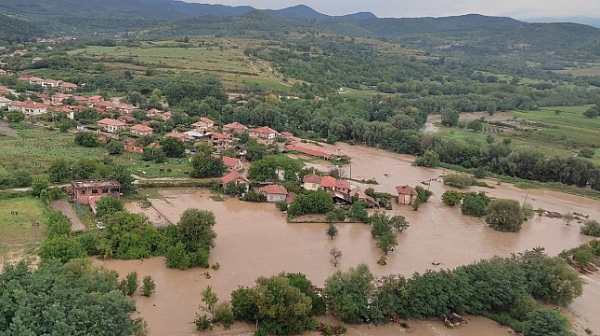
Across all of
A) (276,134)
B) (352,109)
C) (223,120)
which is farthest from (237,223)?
(352,109)

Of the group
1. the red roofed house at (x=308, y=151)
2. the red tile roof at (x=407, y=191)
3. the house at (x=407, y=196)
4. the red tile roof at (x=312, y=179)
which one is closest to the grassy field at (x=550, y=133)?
the red roofed house at (x=308, y=151)

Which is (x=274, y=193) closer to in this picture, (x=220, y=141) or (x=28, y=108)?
(x=220, y=141)

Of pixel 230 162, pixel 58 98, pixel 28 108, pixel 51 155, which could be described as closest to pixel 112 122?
pixel 28 108

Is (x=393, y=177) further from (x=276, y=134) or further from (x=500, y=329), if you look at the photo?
(x=500, y=329)

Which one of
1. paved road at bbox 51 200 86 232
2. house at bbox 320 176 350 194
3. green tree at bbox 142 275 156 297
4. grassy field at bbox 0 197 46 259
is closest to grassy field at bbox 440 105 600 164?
house at bbox 320 176 350 194

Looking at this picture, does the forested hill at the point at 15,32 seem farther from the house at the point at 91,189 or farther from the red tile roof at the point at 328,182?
the red tile roof at the point at 328,182

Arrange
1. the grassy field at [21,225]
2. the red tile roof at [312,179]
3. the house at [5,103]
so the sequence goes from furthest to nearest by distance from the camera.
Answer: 1. the house at [5,103]
2. the red tile roof at [312,179]
3. the grassy field at [21,225]

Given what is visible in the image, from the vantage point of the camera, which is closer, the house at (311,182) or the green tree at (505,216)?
the green tree at (505,216)
